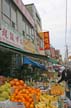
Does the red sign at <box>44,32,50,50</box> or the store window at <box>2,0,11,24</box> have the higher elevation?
the store window at <box>2,0,11,24</box>

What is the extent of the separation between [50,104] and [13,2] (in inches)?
602

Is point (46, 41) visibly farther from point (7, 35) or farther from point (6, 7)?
point (7, 35)

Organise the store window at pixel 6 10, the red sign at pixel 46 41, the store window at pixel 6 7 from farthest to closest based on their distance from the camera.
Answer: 1. the red sign at pixel 46 41
2. the store window at pixel 6 7
3. the store window at pixel 6 10

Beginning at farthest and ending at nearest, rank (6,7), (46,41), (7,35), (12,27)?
1. (46,41)
2. (6,7)
3. (12,27)
4. (7,35)

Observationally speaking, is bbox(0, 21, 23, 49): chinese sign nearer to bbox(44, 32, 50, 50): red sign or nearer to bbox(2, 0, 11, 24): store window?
bbox(2, 0, 11, 24): store window

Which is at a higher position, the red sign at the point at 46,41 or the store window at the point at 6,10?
the store window at the point at 6,10

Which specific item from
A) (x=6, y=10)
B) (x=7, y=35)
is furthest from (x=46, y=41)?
(x=7, y=35)

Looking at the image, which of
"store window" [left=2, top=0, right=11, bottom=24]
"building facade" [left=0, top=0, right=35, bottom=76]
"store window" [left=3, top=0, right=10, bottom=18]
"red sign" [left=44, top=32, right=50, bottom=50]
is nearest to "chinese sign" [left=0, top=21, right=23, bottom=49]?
"building facade" [left=0, top=0, right=35, bottom=76]

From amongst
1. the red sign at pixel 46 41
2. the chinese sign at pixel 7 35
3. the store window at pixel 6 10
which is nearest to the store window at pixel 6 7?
the store window at pixel 6 10

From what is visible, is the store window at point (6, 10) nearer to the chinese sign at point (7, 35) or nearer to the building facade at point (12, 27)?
the building facade at point (12, 27)

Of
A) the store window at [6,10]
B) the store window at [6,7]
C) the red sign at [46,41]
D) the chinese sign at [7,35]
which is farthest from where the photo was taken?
the red sign at [46,41]

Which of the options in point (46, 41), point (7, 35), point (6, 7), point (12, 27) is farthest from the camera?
point (46, 41)

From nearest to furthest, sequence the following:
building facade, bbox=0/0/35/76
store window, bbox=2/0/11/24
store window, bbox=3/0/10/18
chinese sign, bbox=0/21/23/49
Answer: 1. chinese sign, bbox=0/21/23/49
2. building facade, bbox=0/0/35/76
3. store window, bbox=2/0/11/24
4. store window, bbox=3/0/10/18

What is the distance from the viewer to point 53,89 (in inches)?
330
